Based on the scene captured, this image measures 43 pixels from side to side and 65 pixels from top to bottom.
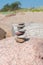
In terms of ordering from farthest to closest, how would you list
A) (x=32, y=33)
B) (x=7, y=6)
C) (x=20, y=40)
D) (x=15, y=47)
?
1. (x=7, y=6)
2. (x=32, y=33)
3. (x=20, y=40)
4. (x=15, y=47)

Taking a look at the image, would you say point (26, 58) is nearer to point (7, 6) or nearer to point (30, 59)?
point (30, 59)

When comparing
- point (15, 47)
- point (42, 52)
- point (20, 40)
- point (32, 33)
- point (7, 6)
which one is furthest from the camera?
point (7, 6)

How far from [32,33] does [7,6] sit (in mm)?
32834

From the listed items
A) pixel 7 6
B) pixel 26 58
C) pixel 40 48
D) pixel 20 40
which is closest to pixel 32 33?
pixel 20 40

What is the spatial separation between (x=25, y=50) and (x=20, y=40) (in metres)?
0.89

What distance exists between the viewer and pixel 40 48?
24.4 feet

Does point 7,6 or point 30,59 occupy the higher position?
point 30,59

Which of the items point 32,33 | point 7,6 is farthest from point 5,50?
point 7,6

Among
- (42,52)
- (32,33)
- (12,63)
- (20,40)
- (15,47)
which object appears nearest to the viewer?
(12,63)

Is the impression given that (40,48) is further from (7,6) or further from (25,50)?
(7,6)

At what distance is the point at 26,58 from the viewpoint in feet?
22.4

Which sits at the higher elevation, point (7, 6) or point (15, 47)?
point (15, 47)

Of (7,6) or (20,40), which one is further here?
(7,6)

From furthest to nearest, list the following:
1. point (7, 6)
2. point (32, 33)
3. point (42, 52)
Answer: point (7, 6) → point (32, 33) → point (42, 52)
